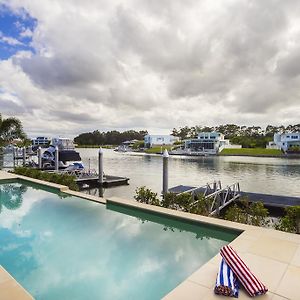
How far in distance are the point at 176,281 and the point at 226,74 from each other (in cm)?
1345

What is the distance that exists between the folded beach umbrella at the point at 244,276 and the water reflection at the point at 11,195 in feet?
19.8

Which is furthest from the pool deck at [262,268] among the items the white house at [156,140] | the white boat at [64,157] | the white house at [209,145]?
the white house at [156,140]

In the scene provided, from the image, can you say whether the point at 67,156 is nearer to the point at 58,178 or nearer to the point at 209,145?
the point at 58,178

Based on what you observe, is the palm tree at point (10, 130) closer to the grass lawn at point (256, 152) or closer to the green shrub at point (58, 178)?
the green shrub at point (58, 178)

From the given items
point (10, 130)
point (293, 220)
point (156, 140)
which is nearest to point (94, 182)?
point (10, 130)

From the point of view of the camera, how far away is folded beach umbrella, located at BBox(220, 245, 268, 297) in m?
2.59

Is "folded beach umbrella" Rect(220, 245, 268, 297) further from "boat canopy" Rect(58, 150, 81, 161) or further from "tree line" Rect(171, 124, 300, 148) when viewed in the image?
"tree line" Rect(171, 124, 300, 148)

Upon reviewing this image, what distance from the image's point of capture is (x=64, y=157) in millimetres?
22234

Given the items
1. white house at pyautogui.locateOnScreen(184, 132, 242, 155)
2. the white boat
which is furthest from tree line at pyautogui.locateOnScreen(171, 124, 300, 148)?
the white boat

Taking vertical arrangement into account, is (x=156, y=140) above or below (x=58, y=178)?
above

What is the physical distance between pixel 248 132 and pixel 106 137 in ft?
189

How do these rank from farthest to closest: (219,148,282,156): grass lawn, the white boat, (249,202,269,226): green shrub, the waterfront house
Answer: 1. the waterfront house
2. (219,148,282,156): grass lawn
3. the white boat
4. (249,202,269,226): green shrub

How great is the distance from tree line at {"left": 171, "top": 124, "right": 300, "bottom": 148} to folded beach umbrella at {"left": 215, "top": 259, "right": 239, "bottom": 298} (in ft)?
252

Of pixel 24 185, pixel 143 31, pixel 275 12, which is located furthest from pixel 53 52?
pixel 275 12
